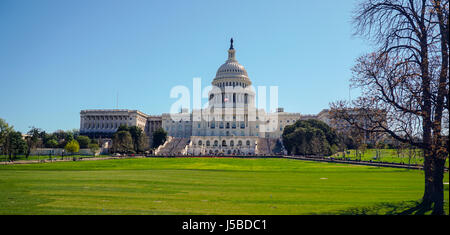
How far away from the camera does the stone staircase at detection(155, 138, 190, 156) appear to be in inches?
4405

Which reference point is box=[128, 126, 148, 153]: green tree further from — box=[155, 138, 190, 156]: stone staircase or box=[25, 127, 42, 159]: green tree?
box=[25, 127, 42, 159]: green tree

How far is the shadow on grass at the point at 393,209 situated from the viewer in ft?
44.6

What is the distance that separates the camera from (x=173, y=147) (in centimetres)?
12081

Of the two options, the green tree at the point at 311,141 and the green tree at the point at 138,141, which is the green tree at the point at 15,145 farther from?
the green tree at the point at 311,141

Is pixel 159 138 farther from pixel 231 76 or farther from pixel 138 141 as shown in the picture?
pixel 231 76

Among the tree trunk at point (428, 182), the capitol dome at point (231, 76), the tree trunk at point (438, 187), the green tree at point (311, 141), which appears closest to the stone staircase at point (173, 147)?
the green tree at point (311, 141)

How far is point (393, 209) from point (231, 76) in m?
152

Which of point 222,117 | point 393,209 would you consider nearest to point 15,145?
point 222,117

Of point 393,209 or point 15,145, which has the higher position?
point 15,145

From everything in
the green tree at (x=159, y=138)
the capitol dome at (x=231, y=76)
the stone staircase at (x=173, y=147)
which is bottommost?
the stone staircase at (x=173, y=147)

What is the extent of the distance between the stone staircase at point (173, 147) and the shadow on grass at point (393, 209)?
3781 inches

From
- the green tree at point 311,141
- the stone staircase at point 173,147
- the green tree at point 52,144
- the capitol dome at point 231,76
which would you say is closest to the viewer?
the green tree at point 311,141

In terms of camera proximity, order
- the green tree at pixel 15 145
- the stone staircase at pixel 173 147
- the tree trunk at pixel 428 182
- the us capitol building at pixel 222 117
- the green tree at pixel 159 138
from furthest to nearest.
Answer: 1. the us capitol building at pixel 222 117
2. the green tree at pixel 159 138
3. the stone staircase at pixel 173 147
4. the green tree at pixel 15 145
5. the tree trunk at pixel 428 182
